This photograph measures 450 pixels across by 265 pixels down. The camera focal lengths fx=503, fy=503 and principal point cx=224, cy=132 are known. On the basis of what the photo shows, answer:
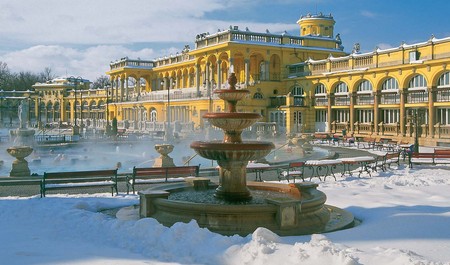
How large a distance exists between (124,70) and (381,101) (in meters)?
45.7

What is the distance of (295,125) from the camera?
48125mm

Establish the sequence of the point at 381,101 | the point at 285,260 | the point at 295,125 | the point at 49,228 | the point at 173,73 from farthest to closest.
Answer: the point at 173,73
the point at 295,125
the point at 381,101
the point at 49,228
the point at 285,260

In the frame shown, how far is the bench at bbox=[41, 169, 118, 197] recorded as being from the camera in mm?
14922

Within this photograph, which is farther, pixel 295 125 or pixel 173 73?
pixel 173 73

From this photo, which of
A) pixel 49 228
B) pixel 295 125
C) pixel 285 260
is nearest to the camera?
pixel 285 260

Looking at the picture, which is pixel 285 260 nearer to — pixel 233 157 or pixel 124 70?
pixel 233 157

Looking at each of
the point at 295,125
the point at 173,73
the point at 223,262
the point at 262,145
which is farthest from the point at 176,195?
the point at 173,73

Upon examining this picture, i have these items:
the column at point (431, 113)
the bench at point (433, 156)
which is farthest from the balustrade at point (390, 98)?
the bench at point (433, 156)

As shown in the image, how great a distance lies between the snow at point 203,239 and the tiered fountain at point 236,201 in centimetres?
62

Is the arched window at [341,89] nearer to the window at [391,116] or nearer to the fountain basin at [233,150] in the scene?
the window at [391,116]

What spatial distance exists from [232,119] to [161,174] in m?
5.77

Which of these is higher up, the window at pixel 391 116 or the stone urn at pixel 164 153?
the window at pixel 391 116

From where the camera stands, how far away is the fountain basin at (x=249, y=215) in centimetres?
993

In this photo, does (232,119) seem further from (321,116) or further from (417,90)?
(321,116)
